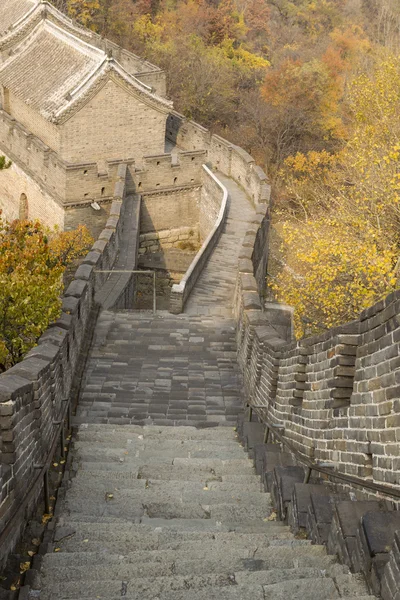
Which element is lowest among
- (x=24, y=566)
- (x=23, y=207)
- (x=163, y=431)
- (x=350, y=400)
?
(x=24, y=566)

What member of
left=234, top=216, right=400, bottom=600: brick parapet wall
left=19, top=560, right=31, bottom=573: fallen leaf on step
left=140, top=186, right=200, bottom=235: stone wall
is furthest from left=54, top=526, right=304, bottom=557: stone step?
left=140, top=186, right=200, bottom=235: stone wall

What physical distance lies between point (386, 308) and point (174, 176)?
2380 centimetres

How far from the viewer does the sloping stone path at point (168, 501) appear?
6215 mm

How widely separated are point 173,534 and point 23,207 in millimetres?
25973

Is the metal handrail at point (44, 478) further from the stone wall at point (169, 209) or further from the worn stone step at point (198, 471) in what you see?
the stone wall at point (169, 209)

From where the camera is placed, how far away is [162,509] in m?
8.59

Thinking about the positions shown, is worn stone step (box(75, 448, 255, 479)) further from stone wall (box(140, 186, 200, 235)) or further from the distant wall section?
stone wall (box(140, 186, 200, 235))

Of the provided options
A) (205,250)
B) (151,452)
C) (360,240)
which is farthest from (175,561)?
(205,250)

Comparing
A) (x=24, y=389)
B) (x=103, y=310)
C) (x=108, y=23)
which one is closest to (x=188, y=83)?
(x=108, y=23)

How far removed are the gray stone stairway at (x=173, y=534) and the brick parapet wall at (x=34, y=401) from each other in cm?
50

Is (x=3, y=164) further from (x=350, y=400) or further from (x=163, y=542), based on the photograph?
(x=163, y=542)

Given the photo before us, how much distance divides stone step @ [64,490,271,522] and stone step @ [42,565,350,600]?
2119mm

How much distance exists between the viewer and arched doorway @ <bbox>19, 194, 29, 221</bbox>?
104ft

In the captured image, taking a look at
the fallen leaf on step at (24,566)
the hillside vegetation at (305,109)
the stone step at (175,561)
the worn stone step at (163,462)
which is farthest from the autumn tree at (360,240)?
the fallen leaf on step at (24,566)
